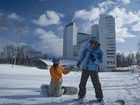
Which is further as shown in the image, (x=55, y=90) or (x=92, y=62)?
(x=55, y=90)

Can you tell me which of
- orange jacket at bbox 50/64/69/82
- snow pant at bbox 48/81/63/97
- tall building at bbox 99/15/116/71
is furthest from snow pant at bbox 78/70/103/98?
tall building at bbox 99/15/116/71

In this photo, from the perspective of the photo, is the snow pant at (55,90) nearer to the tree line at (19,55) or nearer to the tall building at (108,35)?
the tree line at (19,55)

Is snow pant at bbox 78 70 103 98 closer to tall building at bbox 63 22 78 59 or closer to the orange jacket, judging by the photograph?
the orange jacket

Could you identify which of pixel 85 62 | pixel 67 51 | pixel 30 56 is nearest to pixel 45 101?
pixel 85 62

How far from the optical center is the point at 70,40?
184750 mm

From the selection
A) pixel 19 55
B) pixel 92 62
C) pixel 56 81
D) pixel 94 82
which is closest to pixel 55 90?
pixel 56 81

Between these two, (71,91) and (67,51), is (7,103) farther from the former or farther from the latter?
(67,51)

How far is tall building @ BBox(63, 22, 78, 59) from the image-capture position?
182 m

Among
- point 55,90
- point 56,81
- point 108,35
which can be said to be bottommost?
point 55,90

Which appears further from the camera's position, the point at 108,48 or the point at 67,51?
the point at 67,51

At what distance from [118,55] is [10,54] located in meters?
82.1

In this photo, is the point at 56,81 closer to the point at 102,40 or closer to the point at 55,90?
the point at 55,90

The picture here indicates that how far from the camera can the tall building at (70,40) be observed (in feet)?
598

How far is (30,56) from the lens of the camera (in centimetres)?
12444
